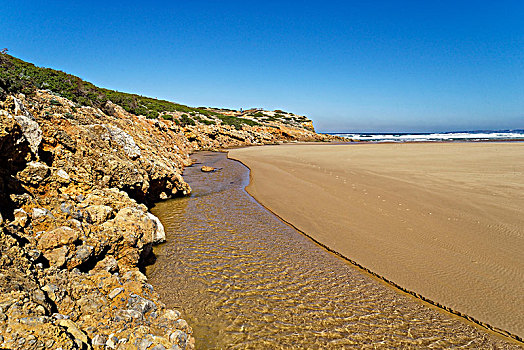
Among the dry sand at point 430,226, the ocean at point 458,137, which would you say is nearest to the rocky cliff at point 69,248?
the dry sand at point 430,226

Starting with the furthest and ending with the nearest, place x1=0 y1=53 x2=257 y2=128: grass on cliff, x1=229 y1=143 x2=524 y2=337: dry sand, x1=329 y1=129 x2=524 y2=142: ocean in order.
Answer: x1=329 y1=129 x2=524 y2=142: ocean → x1=0 y1=53 x2=257 y2=128: grass on cliff → x1=229 y1=143 x2=524 y2=337: dry sand

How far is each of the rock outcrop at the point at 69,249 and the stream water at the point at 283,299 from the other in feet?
1.69

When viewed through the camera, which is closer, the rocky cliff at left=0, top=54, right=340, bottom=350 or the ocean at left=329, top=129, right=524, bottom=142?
the rocky cliff at left=0, top=54, right=340, bottom=350

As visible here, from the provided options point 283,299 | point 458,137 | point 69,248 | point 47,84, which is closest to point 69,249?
point 69,248

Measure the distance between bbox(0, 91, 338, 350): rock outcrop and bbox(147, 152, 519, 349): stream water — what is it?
0.52m

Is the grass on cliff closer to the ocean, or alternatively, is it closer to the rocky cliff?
the rocky cliff

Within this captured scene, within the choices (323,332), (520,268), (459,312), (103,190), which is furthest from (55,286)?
(520,268)

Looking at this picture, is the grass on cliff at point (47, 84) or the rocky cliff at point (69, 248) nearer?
the rocky cliff at point (69, 248)

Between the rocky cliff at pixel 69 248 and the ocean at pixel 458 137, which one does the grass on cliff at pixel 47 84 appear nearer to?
the rocky cliff at pixel 69 248

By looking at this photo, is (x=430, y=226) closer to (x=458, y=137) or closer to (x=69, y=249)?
(x=69, y=249)

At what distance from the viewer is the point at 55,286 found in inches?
121

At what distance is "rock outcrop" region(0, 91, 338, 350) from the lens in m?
2.52

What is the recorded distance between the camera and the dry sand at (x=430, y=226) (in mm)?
4301

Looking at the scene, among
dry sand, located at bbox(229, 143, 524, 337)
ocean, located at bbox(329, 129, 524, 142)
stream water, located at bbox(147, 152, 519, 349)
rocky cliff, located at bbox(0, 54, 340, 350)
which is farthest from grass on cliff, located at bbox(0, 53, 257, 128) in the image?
ocean, located at bbox(329, 129, 524, 142)
